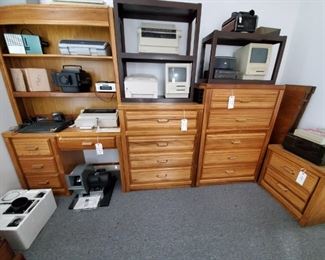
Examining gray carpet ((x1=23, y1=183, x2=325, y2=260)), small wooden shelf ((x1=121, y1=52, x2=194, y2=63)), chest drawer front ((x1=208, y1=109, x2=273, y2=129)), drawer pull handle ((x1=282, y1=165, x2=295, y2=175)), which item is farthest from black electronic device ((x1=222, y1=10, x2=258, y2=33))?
gray carpet ((x1=23, y1=183, x2=325, y2=260))

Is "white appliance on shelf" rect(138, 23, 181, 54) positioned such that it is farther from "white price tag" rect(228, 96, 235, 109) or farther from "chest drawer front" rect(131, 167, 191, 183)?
"chest drawer front" rect(131, 167, 191, 183)

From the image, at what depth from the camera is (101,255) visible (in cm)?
112

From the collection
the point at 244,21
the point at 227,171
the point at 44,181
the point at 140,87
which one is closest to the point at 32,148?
the point at 44,181

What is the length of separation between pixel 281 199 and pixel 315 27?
1.81m

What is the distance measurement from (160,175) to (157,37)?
1.37m

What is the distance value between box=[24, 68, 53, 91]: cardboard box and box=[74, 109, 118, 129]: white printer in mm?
458

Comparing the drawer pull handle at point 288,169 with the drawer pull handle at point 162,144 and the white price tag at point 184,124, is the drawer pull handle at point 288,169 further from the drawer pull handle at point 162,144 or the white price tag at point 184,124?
the drawer pull handle at point 162,144

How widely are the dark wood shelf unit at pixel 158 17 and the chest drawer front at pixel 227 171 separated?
2.75 ft

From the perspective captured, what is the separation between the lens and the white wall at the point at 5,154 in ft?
4.54

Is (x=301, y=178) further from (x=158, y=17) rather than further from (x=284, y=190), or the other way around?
(x=158, y=17)

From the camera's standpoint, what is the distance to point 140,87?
1441mm

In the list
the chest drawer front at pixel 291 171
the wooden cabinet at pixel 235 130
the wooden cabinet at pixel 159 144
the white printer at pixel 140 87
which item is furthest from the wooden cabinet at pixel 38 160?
the chest drawer front at pixel 291 171

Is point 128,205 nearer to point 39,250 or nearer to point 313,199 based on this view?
point 39,250

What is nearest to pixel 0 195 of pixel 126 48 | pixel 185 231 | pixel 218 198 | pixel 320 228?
pixel 185 231
